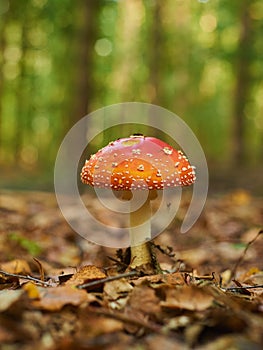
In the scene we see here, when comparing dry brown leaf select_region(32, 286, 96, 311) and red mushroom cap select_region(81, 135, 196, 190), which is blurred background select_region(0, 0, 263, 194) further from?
dry brown leaf select_region(32, 286, 96, 311)

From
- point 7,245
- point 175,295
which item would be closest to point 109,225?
point 7,245

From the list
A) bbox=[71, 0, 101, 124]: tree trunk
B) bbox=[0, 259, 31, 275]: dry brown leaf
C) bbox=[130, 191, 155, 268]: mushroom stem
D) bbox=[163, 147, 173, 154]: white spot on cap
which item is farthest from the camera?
bbox=[71, 0, 101, 124]: tree trunk

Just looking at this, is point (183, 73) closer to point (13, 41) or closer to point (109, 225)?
point (13, 41)

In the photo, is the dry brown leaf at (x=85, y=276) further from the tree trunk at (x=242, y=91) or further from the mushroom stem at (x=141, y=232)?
the tree trunk at (x=242, y=91)

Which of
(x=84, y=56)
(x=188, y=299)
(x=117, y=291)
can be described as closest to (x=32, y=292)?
(x=117, y=291)

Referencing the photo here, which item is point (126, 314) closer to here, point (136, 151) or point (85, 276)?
point (85, 276)

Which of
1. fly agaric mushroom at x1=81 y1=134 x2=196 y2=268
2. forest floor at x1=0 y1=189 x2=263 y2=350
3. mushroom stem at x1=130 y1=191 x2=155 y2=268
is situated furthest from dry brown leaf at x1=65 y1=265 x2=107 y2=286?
mushroom stem at x1=130 y1=191 x2=155 y2=268
